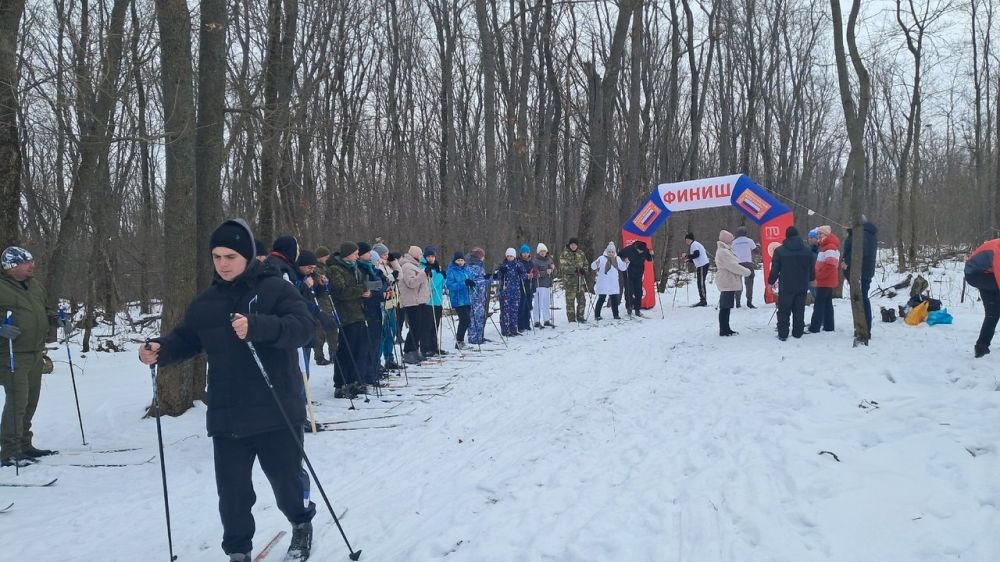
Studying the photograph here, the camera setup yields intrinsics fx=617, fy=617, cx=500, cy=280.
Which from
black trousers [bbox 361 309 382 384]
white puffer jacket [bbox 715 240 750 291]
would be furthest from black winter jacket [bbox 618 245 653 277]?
black trousers [bbox 361 309 382 384]

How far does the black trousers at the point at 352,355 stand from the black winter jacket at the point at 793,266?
6.63 metres

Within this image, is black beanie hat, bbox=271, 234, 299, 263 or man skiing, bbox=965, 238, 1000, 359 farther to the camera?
man skiing, bbox=965, 238, 1000, 359

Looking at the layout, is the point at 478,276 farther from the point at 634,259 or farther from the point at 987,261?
the point at 987,261

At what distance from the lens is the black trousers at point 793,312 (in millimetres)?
10383

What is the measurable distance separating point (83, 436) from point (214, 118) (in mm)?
4169

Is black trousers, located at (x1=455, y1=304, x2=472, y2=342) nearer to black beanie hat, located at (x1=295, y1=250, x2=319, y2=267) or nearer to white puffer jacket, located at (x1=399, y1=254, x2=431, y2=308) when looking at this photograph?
white puffer jacket, located at (x1=399, y1=254, x2=431, y2=308)

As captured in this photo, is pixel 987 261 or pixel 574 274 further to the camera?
pixel 574 274

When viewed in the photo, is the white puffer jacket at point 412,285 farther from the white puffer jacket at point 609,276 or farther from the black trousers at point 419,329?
the white puffer jacket at point 609,276

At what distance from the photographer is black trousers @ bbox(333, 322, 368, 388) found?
8.52 m

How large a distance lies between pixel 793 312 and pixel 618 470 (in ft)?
22.3

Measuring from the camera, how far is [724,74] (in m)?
32.1

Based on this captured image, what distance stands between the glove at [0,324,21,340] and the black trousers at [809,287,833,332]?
36.9ft

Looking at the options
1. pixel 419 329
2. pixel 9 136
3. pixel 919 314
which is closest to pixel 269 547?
pixel 9 136

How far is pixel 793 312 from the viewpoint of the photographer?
10508mm
